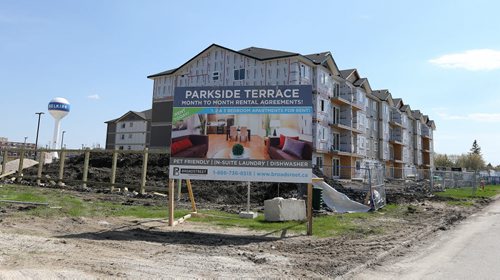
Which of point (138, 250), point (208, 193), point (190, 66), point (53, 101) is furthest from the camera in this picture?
point (53, 101)

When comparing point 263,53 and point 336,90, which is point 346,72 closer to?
point 336,90

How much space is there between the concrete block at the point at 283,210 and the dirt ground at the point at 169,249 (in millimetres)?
1823

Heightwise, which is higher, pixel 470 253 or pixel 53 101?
pixel 53 101

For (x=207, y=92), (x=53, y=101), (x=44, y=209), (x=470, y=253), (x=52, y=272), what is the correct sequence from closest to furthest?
1. (x=52, y=272)
2. (x=470, y=253)
3. (x=207, y=92)
4. (x=44, y=209)
5. (x=53, y=101)

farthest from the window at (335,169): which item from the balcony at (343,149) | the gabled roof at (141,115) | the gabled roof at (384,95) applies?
the gabled roof at (141,115)

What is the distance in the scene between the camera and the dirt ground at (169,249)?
6.13m

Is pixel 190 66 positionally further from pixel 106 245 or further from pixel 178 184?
pixel 106 245

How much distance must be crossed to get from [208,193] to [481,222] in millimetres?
11913

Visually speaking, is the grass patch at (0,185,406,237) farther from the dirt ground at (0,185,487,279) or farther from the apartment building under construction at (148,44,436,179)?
the apartment building under construction at (148,44,436,179)

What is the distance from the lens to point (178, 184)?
17.9 meters

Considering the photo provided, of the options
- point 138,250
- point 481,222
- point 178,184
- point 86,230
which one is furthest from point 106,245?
point 481,222

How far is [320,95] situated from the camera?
40344mm

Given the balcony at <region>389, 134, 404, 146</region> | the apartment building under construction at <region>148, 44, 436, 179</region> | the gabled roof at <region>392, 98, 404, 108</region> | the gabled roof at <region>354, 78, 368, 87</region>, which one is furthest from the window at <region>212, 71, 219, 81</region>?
the gabled roof at <region>392, 98, 404, 108</region>

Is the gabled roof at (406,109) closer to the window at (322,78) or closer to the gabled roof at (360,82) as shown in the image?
the gabled roof at (360,82)
